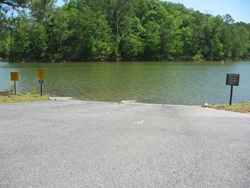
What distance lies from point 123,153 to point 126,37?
236 ft

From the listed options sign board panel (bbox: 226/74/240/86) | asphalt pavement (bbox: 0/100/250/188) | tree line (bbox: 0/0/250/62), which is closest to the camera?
asphalt pavement (bbox: 0/100/250/188)

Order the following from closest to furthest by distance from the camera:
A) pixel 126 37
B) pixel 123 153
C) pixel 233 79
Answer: pixel 123 153, pixel 233 79, pixel 126 37

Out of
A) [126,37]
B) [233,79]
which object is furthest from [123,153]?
[126,37]

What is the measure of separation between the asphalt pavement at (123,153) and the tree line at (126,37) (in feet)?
197

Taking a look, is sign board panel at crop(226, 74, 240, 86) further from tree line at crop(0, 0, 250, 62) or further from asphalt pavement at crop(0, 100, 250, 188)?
tree line at crop(0, 0, 250, 62)

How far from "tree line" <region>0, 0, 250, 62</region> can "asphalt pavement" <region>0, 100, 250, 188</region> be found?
2359 inches

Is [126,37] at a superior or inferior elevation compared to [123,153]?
superior

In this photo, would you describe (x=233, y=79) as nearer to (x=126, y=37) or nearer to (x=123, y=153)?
(x=123, y=153)

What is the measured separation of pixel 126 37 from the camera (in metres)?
73.5

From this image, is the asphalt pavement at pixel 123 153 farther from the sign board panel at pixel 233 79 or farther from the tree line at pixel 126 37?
the tree line at pixel 126 37

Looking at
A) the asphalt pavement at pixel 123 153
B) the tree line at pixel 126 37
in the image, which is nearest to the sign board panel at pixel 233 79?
the asphalt pavement at pixel 123 153

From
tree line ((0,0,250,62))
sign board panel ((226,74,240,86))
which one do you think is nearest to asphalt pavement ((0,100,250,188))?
sign board panel ((226,74,240,86))

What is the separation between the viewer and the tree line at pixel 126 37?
68000 mm

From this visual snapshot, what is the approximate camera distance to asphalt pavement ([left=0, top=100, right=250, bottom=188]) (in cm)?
336
